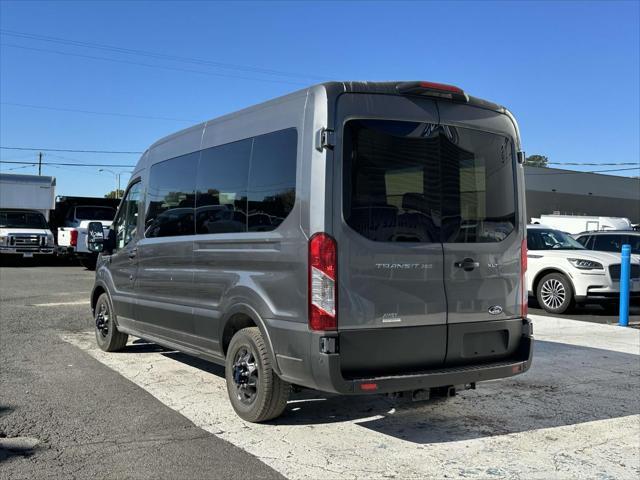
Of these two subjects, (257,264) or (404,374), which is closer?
(404,374)

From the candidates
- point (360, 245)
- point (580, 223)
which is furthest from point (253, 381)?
point (580, 223)

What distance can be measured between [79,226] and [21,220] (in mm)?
2646

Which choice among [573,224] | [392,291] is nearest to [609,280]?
[392,291]

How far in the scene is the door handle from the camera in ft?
15.2

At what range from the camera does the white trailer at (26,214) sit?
21.6 m

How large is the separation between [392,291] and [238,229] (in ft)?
4.66

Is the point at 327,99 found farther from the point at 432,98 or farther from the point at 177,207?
the point at 177,207

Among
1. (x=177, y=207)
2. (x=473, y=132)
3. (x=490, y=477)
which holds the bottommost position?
(x=490, y=477)

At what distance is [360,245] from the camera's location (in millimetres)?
4238

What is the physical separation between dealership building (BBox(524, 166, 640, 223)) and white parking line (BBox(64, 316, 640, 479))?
1697 inches

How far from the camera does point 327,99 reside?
4.25 metres

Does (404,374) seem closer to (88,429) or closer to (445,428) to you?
(445,428)

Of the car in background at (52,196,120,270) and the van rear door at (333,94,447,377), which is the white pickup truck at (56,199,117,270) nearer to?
the car in background at (52,196,120,270)

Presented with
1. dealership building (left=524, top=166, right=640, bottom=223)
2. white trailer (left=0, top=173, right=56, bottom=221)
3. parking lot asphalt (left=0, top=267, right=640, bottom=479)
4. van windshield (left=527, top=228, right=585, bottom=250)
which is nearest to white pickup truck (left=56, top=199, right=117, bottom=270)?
white trailer (left=0, top=173, right=56, bottom=221)
